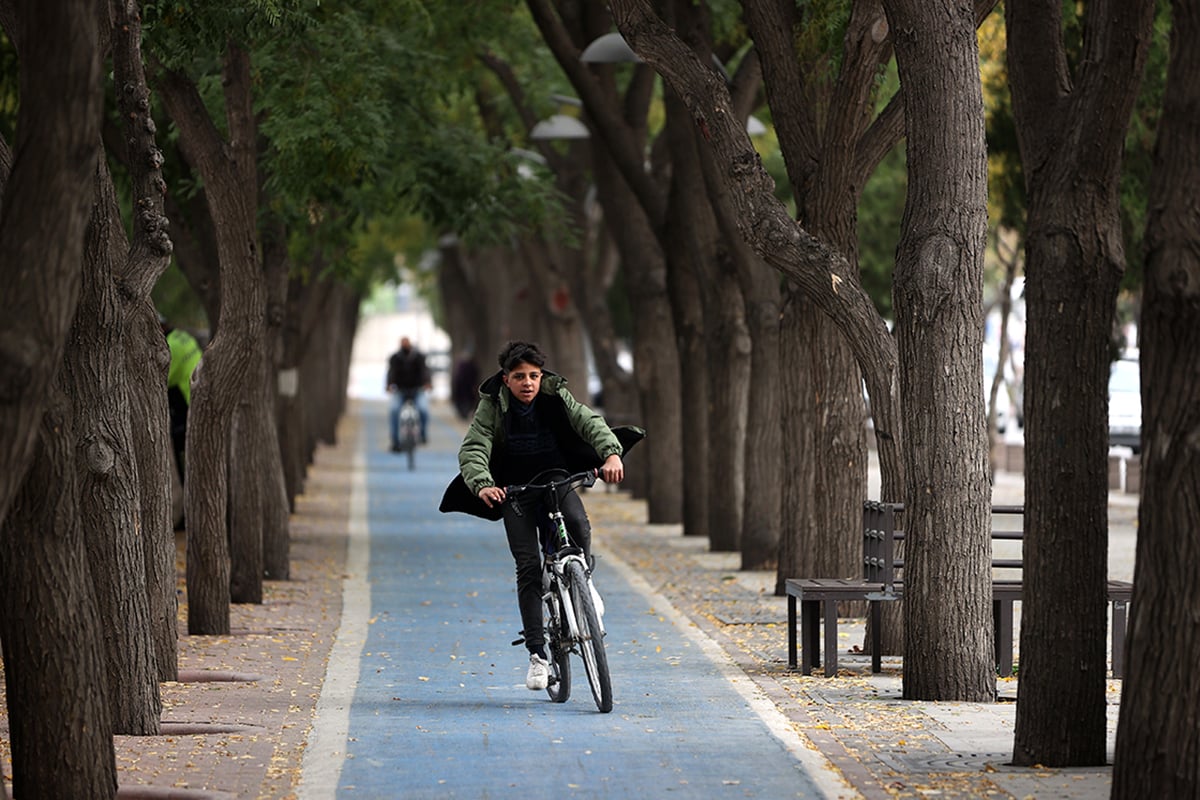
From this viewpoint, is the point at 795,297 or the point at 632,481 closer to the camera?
the point at 795,297

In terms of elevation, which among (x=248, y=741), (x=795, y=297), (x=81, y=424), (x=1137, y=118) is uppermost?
(x=1137, y=118)

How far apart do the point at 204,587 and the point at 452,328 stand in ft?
159

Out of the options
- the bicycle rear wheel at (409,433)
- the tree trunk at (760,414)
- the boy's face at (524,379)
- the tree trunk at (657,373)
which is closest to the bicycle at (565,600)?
the boy's face at (524,379)

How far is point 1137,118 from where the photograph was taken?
2128 centimetres

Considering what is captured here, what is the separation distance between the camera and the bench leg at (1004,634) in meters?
11.9

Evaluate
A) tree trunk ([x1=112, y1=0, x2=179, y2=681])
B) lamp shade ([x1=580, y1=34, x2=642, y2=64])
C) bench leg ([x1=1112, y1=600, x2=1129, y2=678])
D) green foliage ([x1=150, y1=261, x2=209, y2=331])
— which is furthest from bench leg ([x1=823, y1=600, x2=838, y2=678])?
green foliage ([x1=150, y1=261, x2=209, y2=331])

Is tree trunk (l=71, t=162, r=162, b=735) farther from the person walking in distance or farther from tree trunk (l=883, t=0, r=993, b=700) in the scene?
the person walking in distance

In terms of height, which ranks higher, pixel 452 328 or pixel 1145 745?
pixel 452 328

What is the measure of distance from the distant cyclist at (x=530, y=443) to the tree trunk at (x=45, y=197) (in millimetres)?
4205

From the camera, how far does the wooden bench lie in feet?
38.9

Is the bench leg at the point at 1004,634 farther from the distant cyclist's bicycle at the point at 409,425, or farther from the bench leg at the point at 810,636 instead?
the distant cyclist's bicycle at the point at 409,425

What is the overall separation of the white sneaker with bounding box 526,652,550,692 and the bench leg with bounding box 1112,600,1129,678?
298cm

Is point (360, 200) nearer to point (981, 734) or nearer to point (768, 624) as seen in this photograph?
point (768, 624)

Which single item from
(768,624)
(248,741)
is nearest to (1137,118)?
(768,624)
